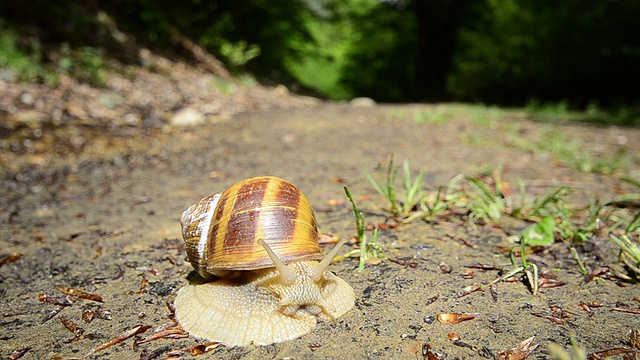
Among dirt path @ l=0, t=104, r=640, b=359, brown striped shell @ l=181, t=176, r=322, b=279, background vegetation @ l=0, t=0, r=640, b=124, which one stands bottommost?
dirt path @ l=0, t=104, r=640, b=359

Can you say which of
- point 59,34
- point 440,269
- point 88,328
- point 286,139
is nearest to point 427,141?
point 286,139

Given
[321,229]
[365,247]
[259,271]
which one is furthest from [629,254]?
[259,271]

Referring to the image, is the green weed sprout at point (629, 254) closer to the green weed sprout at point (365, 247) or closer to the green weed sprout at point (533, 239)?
the green weed sprout at point (533, 239)

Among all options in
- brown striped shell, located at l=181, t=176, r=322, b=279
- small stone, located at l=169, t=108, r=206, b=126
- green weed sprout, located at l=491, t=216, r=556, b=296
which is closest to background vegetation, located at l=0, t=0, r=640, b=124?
small stone, located at l=169, t=108, r=206, b=126

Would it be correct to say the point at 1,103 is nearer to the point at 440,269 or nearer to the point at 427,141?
the point at 427,141

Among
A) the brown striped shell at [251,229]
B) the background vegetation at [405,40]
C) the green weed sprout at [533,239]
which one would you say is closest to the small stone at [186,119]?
the background vegetation at [405,40]

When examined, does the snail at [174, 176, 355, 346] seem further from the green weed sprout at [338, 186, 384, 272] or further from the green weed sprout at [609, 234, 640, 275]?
the green weed sprout at [609, 234, 640, 275]

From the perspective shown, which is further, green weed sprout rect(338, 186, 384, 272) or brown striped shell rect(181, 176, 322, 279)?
green weed sprout rect(338, 186, 384, 272)
